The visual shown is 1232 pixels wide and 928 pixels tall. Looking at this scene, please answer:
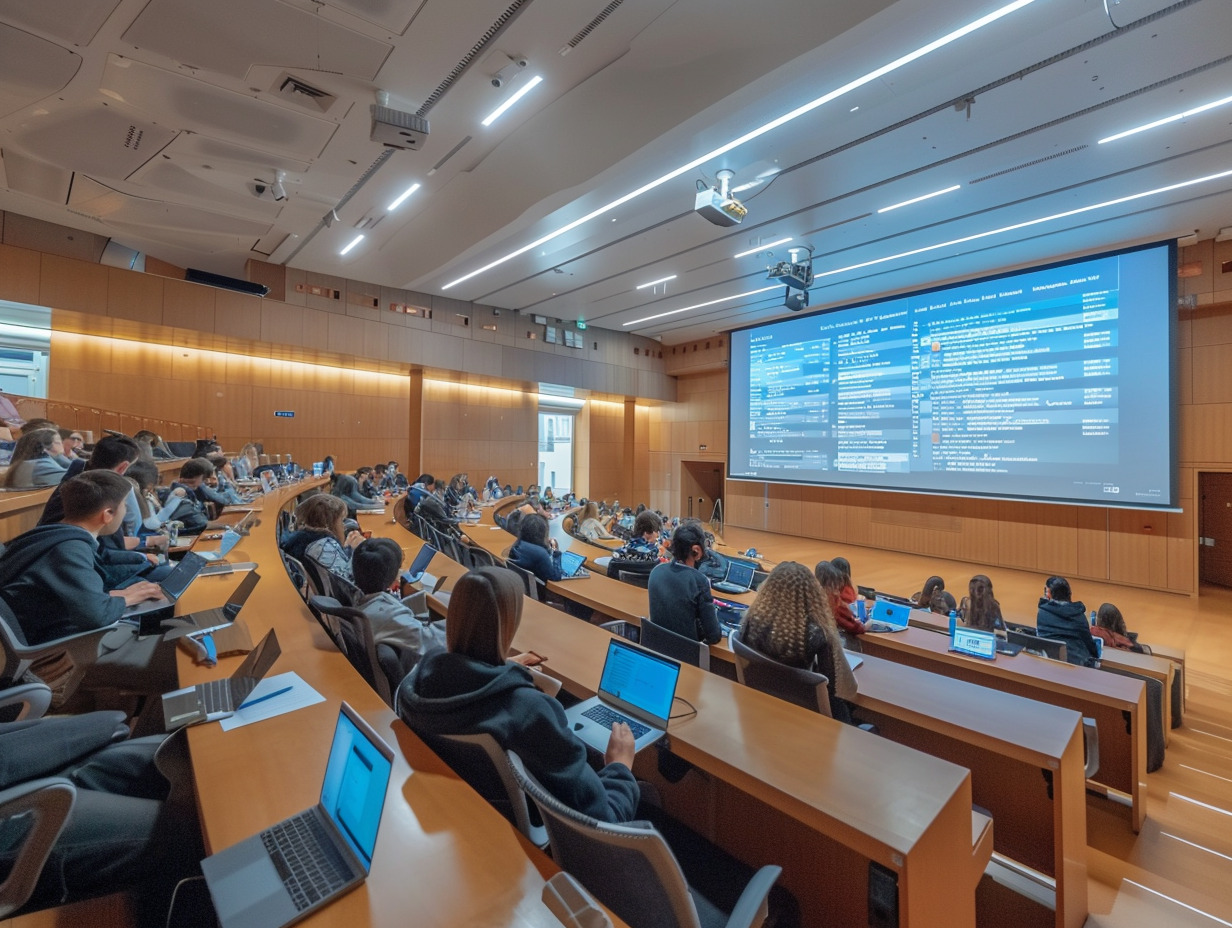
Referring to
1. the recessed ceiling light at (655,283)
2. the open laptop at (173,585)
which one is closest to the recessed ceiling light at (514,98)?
the open laptop at (173,585)

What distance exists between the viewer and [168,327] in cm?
895

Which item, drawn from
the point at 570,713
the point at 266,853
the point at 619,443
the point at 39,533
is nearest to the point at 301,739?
the point at 266,853

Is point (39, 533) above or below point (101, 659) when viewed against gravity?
above

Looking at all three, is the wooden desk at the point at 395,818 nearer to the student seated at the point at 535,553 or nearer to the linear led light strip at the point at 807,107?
the student seated at the point at 535,553

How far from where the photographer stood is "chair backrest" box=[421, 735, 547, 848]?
49.8 inches

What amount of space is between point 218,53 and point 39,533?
3.96 meters

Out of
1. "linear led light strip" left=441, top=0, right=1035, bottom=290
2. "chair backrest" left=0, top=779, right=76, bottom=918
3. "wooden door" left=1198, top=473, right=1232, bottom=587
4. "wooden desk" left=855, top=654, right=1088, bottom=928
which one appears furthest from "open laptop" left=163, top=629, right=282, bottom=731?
"wooden door" left=1198, top=473, right=1232, bottom=587

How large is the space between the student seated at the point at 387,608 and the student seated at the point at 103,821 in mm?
723

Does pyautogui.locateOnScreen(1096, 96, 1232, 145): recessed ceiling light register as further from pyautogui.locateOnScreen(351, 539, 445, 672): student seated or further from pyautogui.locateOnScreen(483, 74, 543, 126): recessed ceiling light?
pyautogui.locateOnScreen(351, 539, 445, 672): student seated

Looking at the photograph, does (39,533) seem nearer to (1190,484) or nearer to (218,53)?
(218,53)

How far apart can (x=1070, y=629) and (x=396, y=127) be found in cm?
649

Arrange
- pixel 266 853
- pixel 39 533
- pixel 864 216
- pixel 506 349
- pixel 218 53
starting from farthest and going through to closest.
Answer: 1. pixel 506 349
2. pixel 864 216
3. pixel 218 53
4. pixel 39 533
5. pixel 266 853

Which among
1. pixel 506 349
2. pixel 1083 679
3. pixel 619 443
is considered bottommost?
pixel 1083 679

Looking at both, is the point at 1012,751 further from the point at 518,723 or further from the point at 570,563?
the point at 570,563
